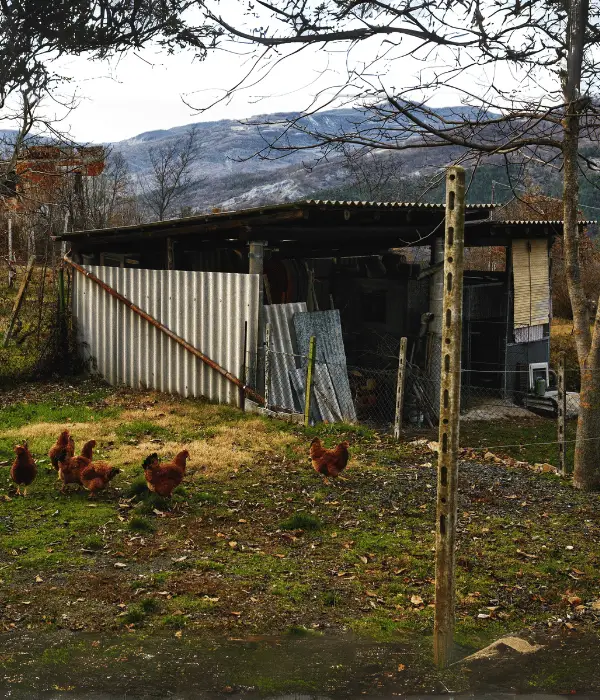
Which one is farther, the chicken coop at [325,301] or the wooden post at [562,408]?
the chicken coop at [325,301]

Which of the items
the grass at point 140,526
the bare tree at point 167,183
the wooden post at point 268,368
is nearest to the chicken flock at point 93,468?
the grass at point 140,526

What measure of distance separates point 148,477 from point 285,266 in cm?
890

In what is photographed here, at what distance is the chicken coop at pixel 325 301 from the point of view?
13.2 meters

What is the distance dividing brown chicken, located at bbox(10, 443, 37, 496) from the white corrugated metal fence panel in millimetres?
5198

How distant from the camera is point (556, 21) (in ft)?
21.8

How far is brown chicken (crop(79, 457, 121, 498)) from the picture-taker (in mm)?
8414

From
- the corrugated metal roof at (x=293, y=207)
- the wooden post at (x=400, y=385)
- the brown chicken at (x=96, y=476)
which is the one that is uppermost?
the corrugated metal roof at (x=293, y=207)

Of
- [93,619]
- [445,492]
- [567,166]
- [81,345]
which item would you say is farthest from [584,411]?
[81,345]

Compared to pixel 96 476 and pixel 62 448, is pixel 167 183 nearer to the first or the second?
pixel 62 448

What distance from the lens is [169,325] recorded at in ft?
47.8

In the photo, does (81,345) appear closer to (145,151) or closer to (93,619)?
(93,619)

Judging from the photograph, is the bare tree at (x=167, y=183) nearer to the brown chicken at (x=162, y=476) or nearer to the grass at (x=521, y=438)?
the grass at (x=521, y=438)

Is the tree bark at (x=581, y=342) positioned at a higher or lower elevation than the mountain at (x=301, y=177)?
lower

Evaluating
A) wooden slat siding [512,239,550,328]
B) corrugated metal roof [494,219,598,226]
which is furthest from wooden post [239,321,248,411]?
wooden slat siding [512,239,550,328]
